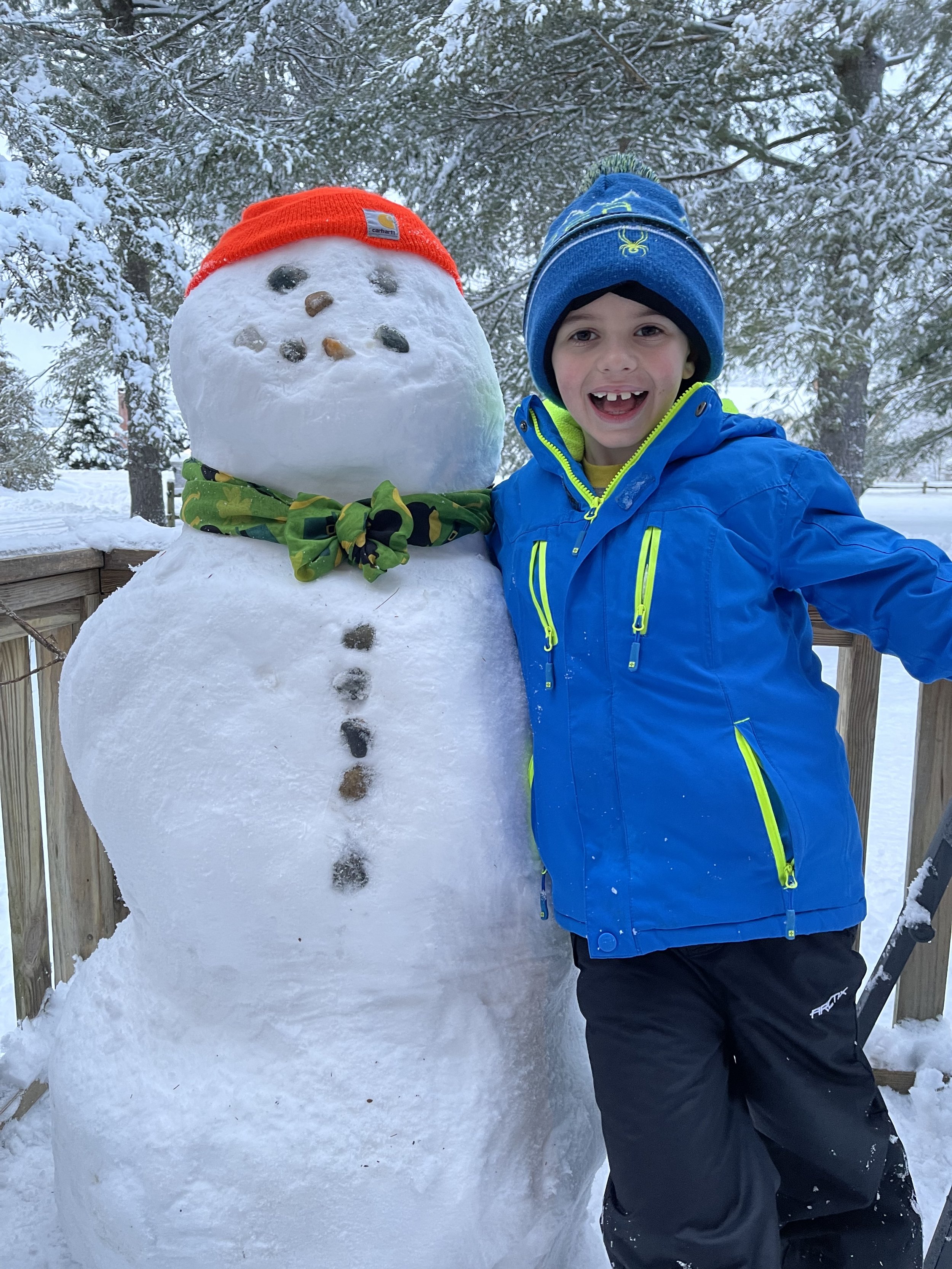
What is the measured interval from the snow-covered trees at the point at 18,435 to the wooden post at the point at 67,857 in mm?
7094

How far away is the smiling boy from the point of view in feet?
4.22

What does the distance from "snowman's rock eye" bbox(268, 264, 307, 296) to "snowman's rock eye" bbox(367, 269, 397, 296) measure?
0.11 metres

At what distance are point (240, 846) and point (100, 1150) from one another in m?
0.52

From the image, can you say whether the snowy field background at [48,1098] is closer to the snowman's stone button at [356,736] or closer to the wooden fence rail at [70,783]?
the wooden fence rail at [70,783]

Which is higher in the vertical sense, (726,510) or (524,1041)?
(726,510)

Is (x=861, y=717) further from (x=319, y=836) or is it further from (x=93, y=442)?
(x=93, y=442)

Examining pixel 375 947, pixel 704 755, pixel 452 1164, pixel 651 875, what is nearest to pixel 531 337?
pixel 704 755

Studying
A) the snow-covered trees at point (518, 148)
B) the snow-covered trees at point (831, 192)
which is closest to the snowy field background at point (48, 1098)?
the snow-covered trees at point (831, 192)

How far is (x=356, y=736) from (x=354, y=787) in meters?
0.08

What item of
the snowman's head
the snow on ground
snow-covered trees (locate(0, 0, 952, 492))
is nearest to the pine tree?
snow-covered trees (locate(0, 0, 952, 492))

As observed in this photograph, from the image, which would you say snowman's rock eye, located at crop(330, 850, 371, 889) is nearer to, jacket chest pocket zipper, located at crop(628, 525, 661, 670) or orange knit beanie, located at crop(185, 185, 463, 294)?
jacket chest pocket zipper, located at crop(628, 525, 661, 670)

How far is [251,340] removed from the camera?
143 centimetres

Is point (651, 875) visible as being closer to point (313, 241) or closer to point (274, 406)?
point (274, 406)

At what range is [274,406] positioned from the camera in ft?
4.60
